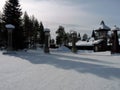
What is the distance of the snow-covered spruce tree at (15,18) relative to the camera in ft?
115

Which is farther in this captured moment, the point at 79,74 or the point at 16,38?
the point at 16,38

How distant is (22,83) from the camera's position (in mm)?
7551

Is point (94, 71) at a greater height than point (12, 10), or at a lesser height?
lesser

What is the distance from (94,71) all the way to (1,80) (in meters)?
3.80

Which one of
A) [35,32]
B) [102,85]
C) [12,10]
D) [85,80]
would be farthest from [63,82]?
[35,32]

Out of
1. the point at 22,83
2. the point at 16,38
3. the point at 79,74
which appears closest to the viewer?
the point at 22,83

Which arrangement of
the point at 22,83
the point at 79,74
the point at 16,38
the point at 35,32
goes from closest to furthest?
the point at 22,83 → the point at 79,74 → the point at 16,38 → the point at 35,32

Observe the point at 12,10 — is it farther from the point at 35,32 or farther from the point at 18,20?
the point at 35,32

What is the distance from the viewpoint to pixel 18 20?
3603 centimetres

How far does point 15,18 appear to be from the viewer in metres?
35.9

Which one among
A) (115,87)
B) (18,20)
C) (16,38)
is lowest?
(115,87)

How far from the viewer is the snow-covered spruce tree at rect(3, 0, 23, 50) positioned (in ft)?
115

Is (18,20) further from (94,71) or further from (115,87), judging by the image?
(115,87)

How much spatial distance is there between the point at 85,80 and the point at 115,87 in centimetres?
122
